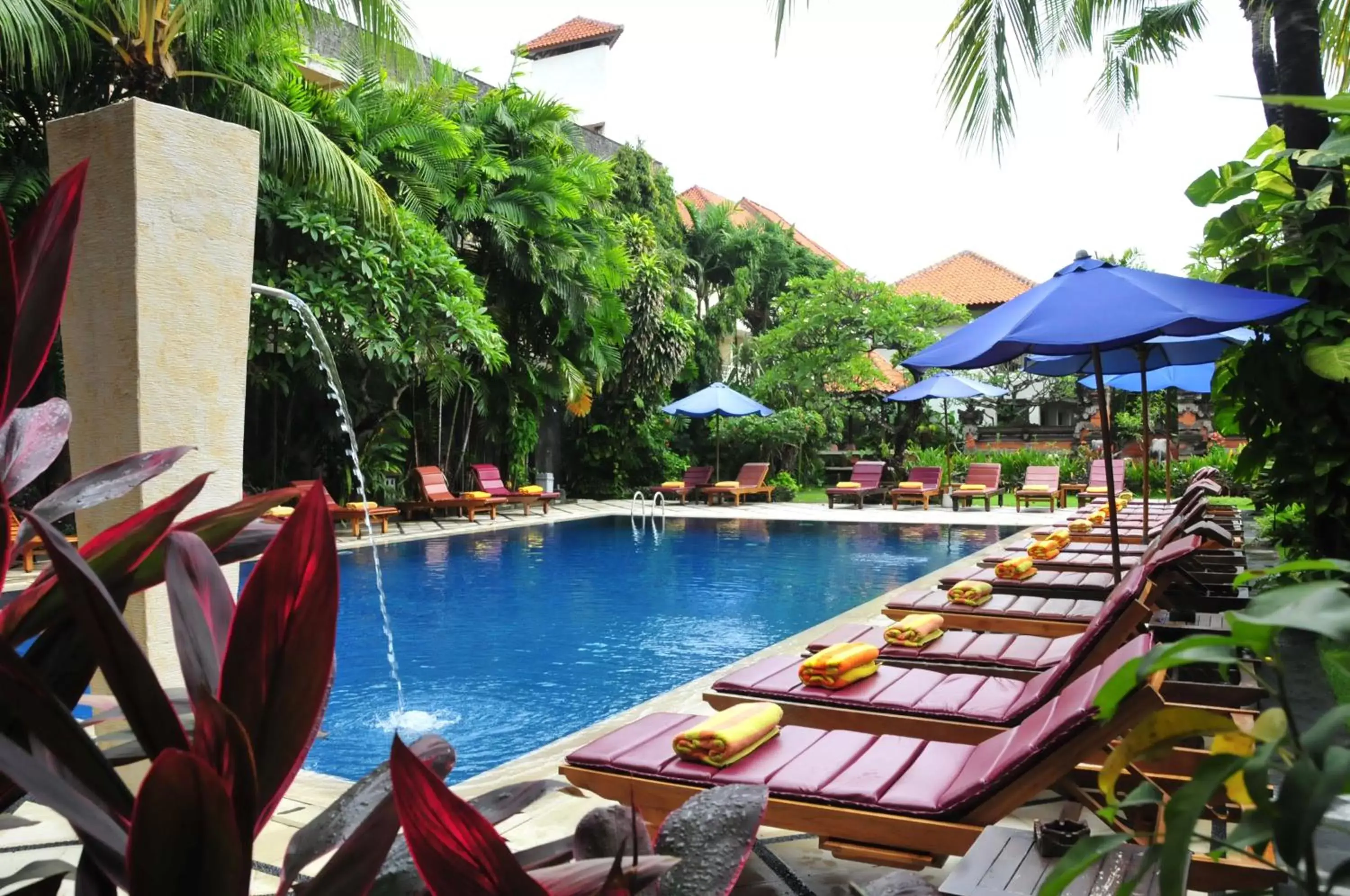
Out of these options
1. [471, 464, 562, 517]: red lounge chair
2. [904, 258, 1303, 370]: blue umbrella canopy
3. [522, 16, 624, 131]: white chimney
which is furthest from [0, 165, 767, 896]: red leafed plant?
[522, 16, 624, 131]: white chimney

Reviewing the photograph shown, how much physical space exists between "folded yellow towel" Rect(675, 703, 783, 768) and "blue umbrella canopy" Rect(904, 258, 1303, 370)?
8.66ft

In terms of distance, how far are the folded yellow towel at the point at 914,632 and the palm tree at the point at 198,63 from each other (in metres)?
8.37

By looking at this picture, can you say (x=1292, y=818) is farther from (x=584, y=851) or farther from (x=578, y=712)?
(x=578, y=712)

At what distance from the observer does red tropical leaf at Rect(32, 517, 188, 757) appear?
2.07 feet

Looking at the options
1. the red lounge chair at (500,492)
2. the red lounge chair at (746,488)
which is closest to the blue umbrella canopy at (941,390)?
the red lounge chair at (746,488)

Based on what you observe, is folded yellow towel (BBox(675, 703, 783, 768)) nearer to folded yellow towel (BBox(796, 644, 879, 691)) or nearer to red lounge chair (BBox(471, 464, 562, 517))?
folded yellow towel (BBox(796, 644, 879, 691))

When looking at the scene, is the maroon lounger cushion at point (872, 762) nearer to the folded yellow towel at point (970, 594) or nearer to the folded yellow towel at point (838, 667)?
the folded yellow towel at point (838, 667)

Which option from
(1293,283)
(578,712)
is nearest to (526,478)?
(578,712)

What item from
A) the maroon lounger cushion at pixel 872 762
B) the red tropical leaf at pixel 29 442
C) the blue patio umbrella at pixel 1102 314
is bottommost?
the maroon lounger cushion at pixel 872 762

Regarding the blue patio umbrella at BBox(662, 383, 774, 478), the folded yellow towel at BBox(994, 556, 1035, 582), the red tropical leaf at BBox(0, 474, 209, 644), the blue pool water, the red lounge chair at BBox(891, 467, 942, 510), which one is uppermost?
the blue patio umbrella at BBox(662, 383, 774, 478)

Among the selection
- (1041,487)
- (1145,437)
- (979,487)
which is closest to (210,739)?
(1145,437)

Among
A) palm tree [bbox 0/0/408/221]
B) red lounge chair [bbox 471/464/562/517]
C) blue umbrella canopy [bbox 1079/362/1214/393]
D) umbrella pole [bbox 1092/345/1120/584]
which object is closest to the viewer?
umbrella pole [bbox 1092/345/1120/584]

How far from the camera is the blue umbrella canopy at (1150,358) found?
29.0ft

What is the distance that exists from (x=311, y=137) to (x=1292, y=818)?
1353 centimetres
